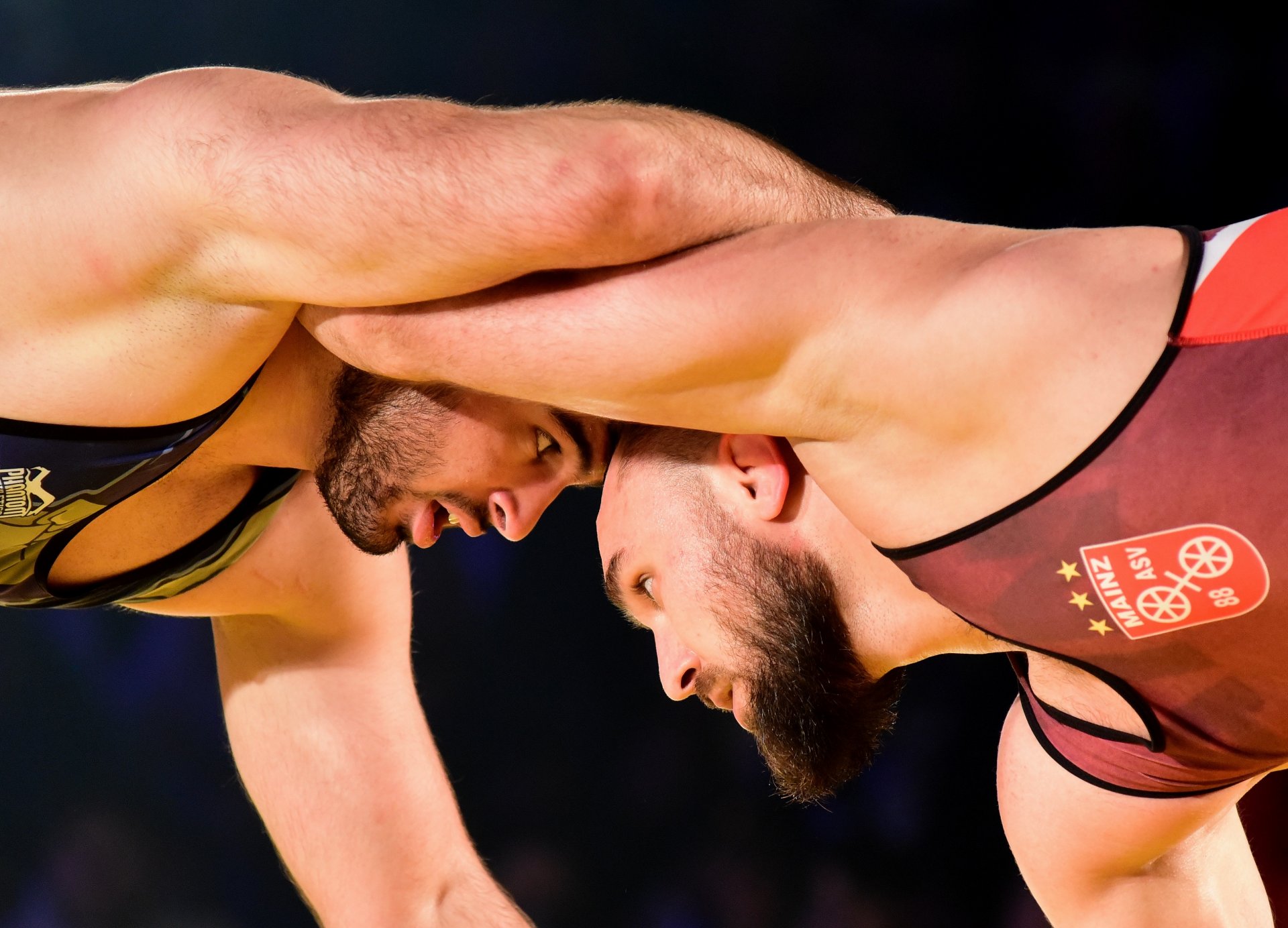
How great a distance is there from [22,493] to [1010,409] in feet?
3.02

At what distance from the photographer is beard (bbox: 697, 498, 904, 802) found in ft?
4.17

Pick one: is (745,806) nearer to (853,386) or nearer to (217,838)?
(217,838)

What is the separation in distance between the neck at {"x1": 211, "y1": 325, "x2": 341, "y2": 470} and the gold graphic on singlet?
0.68ft

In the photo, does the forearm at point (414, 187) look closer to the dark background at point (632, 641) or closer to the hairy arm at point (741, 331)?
the hairy arm at point (741, 331)

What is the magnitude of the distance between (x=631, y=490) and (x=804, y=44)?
89 centimetres

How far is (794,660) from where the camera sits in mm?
1293

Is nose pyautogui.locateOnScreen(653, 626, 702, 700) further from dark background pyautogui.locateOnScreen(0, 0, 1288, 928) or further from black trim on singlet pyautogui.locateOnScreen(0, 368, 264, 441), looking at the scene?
dark background pyautogui.locateOnScreen(0, 0, 1288, 928)

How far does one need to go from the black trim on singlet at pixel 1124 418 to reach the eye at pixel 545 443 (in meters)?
0.54

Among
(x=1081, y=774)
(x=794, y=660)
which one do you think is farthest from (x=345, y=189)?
(x=1081, y=774)

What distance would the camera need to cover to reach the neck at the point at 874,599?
1.24 metres

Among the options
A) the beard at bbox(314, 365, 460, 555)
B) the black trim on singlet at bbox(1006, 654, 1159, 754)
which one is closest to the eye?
the beard at bbox(314, 365, 460, 555)

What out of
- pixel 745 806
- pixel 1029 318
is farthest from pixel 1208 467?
pixel 745 806

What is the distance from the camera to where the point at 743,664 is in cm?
133

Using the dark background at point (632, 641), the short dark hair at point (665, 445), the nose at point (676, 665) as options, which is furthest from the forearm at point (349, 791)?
the short dark hair at point (665, 445)
